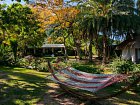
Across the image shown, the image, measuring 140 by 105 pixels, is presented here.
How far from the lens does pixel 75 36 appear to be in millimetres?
34656

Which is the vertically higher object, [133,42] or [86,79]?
[133,42]

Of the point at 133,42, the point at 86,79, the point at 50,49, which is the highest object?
the point at 133,42

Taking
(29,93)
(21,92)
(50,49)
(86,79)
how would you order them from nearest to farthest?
(86,79)
(29,93)
(21,92)
(50,49)

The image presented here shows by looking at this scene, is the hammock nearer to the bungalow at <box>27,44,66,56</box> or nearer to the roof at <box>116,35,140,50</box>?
the roof at <box>116,35,140,50</box>

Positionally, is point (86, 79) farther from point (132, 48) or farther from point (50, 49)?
point (50, 49)

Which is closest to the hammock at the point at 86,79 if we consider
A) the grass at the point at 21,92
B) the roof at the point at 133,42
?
the grass at the point at 21,92

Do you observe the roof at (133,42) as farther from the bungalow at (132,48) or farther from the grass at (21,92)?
the grass at (21,92)

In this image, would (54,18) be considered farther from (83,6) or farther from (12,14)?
(12,14)

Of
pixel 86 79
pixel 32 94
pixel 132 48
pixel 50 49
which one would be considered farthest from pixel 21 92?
pixel 50 49

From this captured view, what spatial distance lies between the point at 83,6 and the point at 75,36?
8.86 meters

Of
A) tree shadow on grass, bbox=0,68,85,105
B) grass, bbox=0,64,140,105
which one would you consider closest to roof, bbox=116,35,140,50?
grass, bbox=0,64,140,105

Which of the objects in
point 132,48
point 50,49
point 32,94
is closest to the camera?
point 32,94

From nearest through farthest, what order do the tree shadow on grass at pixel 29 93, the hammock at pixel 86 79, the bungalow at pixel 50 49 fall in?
the hammock at pixel 86 79 → the tree shadow on grass at pixel 29 93 → the bungalow at pixel 50 49

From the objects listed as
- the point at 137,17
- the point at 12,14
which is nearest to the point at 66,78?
the point at 12,14
